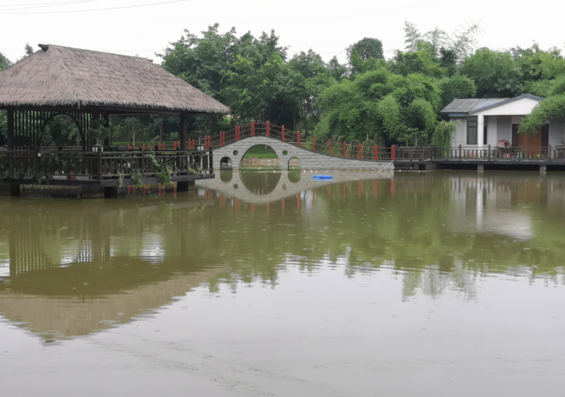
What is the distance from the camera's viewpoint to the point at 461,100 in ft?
137

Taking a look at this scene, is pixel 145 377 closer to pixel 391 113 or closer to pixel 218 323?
pixel 218 323

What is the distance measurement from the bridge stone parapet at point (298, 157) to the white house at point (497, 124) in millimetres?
5508

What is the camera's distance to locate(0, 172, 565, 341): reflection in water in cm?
834

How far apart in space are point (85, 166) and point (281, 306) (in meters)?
14.3

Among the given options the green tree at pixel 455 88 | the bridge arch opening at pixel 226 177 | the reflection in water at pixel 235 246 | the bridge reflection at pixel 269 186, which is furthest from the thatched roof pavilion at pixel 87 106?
the green tree at pixel 455 88

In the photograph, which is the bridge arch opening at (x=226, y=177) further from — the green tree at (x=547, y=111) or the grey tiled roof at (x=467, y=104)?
the green tree at (x=547, y=111)

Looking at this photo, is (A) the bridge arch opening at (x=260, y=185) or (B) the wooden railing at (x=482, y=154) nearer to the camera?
(A) the bridge arch opening at (x=260, y=185)

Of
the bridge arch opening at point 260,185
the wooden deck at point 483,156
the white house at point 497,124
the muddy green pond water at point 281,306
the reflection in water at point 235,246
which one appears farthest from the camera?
the white house at point 497,124

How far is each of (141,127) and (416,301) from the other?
48.0 meters

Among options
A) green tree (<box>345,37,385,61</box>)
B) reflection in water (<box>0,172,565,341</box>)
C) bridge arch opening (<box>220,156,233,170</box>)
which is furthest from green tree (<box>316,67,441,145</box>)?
green tree (<box>345,37,385,61</box>)

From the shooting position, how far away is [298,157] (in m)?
41.2

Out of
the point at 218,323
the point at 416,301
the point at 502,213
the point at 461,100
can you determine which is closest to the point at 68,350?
the point at 218,323

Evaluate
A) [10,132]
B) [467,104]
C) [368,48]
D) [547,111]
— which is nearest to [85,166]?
[10,132]

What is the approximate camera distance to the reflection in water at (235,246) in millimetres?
8345
